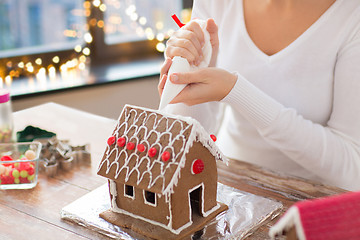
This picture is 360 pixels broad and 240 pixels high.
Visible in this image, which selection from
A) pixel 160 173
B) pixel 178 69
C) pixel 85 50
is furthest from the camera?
pixel 85 50

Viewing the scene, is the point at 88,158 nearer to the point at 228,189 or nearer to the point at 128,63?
the point at 228,189

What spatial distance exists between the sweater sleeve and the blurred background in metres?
1.35

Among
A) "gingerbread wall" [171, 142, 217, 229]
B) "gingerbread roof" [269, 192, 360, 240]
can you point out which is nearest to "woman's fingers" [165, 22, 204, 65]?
"gingerbread wall" [171, 142, 217, 229]

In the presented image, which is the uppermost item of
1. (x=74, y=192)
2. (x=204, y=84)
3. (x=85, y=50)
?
(x=204, y=84)

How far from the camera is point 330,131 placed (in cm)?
120

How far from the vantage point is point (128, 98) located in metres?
2.49

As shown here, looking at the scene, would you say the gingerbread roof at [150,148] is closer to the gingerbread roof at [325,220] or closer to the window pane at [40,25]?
the gingerbread roof at [325,220]

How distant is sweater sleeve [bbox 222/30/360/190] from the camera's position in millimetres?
1121

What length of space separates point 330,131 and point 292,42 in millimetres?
266

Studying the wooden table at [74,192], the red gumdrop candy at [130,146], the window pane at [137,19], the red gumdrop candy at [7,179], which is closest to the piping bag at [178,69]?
the red gumdrop candy at [130,146]

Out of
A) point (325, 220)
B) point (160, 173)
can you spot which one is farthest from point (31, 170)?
point (325, 220)

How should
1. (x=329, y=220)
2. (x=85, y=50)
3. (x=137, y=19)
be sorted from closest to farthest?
A: (x=329, y=220)
(x=85, y=50)
(x=137, y=19)

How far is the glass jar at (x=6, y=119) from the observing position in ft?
3.96

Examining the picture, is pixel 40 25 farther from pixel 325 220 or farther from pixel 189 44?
pixel 325 220
